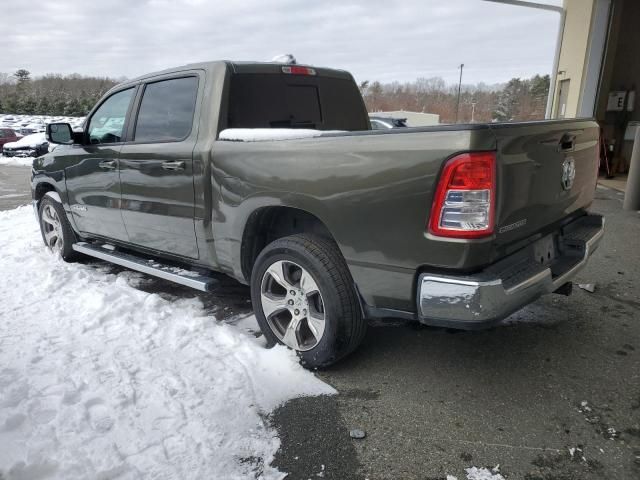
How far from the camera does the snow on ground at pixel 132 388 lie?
7.29 feet

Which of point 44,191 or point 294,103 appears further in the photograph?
point 44,191

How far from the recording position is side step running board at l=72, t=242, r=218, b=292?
366 cm

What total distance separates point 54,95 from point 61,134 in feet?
191

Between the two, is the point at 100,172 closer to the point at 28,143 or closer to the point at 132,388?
the point at 132,388

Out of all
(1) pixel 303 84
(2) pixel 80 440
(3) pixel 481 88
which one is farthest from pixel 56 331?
(3) pixel 481 88

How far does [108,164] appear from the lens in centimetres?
434

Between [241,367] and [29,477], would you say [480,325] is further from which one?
[29,477]

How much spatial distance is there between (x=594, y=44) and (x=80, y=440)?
1344 centimetres

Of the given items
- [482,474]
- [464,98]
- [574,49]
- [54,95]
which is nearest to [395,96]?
[464,98]

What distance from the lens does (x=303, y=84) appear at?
406 centimetres

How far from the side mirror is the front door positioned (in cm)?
12

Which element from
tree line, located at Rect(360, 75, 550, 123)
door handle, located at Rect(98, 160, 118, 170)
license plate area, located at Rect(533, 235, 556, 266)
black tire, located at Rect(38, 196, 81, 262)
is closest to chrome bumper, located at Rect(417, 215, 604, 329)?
license plate area, located at Rect(533, 235, 556, 266)

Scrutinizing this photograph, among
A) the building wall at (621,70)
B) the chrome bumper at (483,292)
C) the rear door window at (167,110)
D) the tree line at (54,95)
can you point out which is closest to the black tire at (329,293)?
the chrome bumper at (483,292)

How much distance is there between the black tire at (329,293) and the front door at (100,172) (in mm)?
2093
